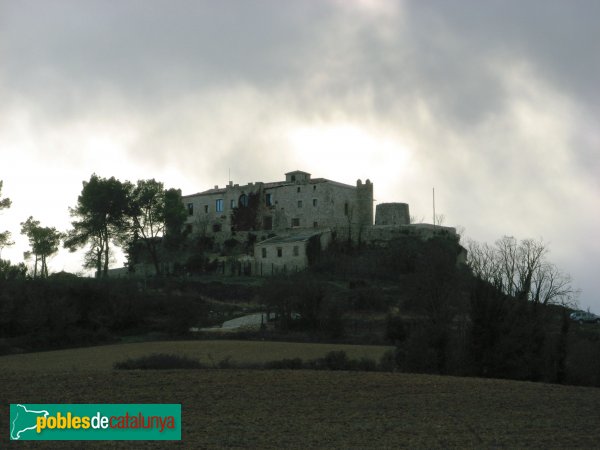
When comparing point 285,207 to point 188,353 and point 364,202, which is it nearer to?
point 364,202

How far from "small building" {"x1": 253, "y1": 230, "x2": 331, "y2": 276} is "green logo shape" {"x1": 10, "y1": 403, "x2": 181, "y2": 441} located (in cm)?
4683

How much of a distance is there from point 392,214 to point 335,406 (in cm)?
5619

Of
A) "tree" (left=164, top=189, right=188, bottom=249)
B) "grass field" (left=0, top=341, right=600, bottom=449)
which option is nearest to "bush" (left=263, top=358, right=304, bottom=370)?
"grass field" (left=0, top=341, right=600, bottom=449)

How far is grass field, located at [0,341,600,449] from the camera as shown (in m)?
16.6

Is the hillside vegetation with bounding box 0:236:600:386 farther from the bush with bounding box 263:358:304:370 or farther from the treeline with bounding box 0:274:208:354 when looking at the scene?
the bush with bounding box 263:358:304:370

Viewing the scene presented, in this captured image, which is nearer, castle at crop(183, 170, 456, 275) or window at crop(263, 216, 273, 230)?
castle at crop(183, 170, 456, 275)

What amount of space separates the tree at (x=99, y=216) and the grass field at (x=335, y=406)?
44.4 m

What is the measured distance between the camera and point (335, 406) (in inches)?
798

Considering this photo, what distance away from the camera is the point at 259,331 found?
44.7 meters

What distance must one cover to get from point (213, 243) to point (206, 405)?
57333 millimetres

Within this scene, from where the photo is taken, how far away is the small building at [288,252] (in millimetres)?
66938

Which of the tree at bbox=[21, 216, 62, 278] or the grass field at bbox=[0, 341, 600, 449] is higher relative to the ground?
the tree at bbox=[21, 216, 62, 278]

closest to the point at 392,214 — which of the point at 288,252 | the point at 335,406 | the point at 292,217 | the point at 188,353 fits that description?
the point at 292,217

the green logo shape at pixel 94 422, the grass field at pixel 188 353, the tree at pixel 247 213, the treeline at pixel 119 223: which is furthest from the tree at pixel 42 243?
the green logo shape at pixel 94 422
